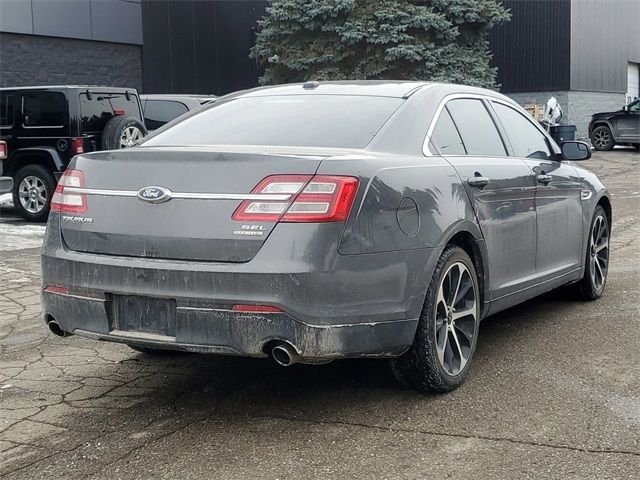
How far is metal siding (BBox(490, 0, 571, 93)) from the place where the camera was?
27.6 m

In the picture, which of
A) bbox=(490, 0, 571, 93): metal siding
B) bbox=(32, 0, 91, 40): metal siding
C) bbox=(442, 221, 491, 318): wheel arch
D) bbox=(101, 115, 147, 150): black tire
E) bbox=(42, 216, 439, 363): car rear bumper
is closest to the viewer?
bbox=(42, 216, 439, 363): car rear bumper

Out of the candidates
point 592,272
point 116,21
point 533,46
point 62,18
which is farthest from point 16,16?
point 592,272

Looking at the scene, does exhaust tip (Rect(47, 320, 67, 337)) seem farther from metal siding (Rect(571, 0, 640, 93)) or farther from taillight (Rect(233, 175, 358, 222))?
metal siding (Rect(571, 0, 640, 93))

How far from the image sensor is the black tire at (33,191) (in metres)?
12.0

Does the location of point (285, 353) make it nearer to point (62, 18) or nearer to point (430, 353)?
point (430, 353)

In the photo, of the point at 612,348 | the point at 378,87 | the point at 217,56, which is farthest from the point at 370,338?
the point at 217,56

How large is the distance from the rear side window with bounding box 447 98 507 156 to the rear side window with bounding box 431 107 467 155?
0.21ft

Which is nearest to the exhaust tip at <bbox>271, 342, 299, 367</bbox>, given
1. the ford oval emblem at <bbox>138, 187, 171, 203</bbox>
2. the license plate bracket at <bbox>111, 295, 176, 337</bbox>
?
the license plate bracket at <bbox>111, 295, 176, 337</bbox>

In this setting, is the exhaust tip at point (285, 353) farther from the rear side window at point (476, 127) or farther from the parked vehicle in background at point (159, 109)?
the parked vehicle in background at point (159, 109)

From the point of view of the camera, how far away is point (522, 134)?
18.9 feet

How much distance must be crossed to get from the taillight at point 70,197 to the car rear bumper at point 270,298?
0.25m

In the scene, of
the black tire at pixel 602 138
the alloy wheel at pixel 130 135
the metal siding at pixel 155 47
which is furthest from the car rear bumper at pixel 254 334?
the black tire at pixel 602 138

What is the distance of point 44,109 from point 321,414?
9.27 m

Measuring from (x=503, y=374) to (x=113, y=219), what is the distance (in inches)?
88.2
